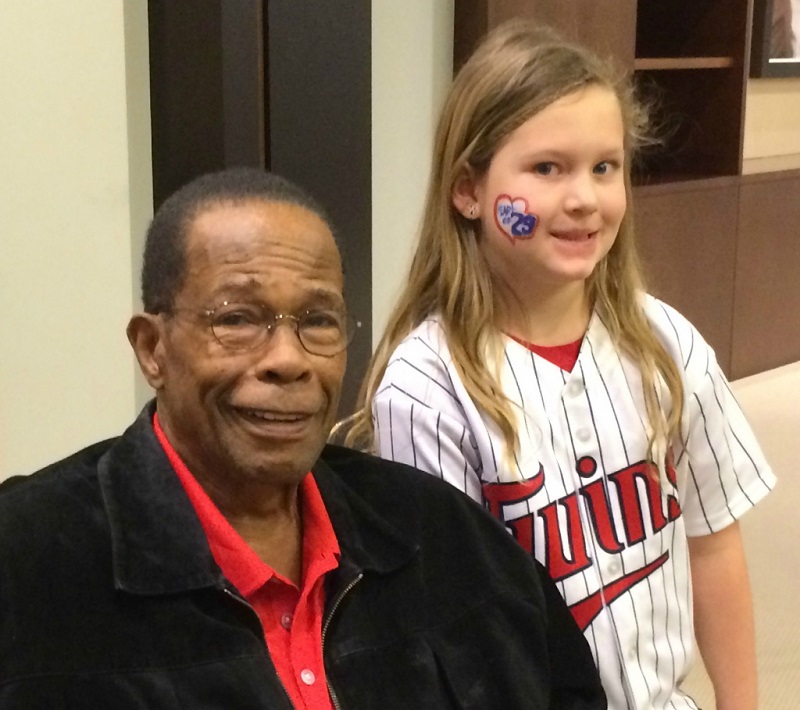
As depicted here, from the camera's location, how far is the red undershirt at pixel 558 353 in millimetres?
1358

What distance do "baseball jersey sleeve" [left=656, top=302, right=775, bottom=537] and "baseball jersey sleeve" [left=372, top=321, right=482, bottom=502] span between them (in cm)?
30

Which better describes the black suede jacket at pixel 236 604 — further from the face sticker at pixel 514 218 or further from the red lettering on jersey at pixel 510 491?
the face sticker at pixel 514 218

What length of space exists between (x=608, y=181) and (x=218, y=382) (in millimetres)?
592

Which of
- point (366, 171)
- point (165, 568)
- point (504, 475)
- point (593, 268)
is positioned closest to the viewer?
point (165, 568)

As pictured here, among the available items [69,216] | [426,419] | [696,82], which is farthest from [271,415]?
[696,82]

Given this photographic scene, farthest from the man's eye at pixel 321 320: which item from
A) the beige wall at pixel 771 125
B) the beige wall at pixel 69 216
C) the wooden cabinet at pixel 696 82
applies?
the beige wall at pixel 771 125

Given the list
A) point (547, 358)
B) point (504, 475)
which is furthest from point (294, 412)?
point (547, 358)

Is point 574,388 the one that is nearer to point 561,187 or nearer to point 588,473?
point 588,473

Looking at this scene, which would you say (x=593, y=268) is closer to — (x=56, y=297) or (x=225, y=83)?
(x=225, y=83)

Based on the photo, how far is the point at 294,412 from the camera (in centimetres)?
97

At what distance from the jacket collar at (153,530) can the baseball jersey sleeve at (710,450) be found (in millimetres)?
506

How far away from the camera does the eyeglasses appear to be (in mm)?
955

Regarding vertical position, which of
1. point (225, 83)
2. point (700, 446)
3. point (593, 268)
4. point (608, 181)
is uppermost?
point (225, 83)

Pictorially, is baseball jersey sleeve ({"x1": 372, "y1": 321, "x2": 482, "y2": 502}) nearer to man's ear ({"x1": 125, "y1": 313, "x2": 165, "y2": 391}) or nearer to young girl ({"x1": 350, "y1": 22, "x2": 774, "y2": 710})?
young girl ({"x1": 350, "y1": 22, "x2": 774, "y2": 710})
